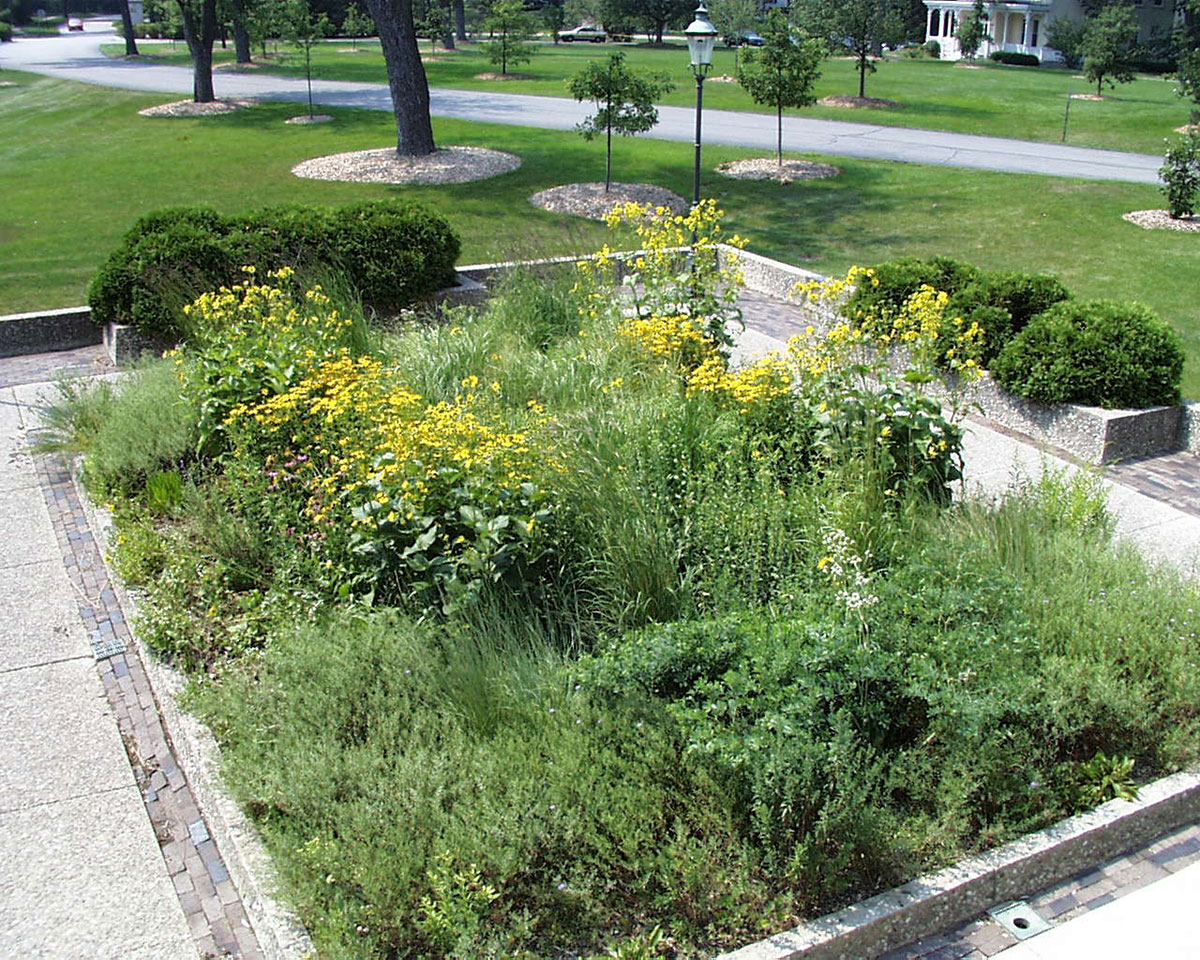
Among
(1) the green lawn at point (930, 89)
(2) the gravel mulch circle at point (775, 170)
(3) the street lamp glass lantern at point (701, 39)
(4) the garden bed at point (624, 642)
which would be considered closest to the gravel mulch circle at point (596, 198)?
(2) the gravel mulch circle at point (775, 170)

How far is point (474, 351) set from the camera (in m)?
7.22

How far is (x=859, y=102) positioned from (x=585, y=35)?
38.1 m

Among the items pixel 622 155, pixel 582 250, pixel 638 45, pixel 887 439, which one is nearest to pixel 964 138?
pixel 622 155

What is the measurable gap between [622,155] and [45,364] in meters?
11.7

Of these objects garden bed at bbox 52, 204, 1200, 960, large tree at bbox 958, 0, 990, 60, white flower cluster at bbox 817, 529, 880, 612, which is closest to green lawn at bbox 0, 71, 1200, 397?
garden bed at bbox 52, 204, 1200, 960

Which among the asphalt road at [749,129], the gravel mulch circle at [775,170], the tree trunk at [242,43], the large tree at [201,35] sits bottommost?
the gravel mulch circle at [775,170]

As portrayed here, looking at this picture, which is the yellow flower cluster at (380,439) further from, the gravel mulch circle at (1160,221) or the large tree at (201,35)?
the large tree at (201,35)

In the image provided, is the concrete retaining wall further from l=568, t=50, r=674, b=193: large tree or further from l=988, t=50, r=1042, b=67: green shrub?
l=988, t=50, r=1042, b=67: green shrub

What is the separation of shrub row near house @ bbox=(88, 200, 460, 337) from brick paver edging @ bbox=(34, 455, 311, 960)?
3.21 m

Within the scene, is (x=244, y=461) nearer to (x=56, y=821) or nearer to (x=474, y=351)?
(x=474, y=351)

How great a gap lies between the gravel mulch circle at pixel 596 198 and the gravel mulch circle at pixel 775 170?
227 centimetres

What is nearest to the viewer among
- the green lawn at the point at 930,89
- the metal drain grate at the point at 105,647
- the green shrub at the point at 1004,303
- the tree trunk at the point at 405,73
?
the metal drain grate at the point at 105,647

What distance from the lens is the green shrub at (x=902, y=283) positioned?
8.41 metres

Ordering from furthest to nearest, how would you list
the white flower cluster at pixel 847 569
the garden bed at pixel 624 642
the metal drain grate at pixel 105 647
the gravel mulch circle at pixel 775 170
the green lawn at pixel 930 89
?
the green lawn at pixel 930 89, the gravel mulch circle at pixel 775 170, the metal drain grate at pixel 105 647, the white flower cluster at pixel 847 569, the garden bed at pixel 624 642
